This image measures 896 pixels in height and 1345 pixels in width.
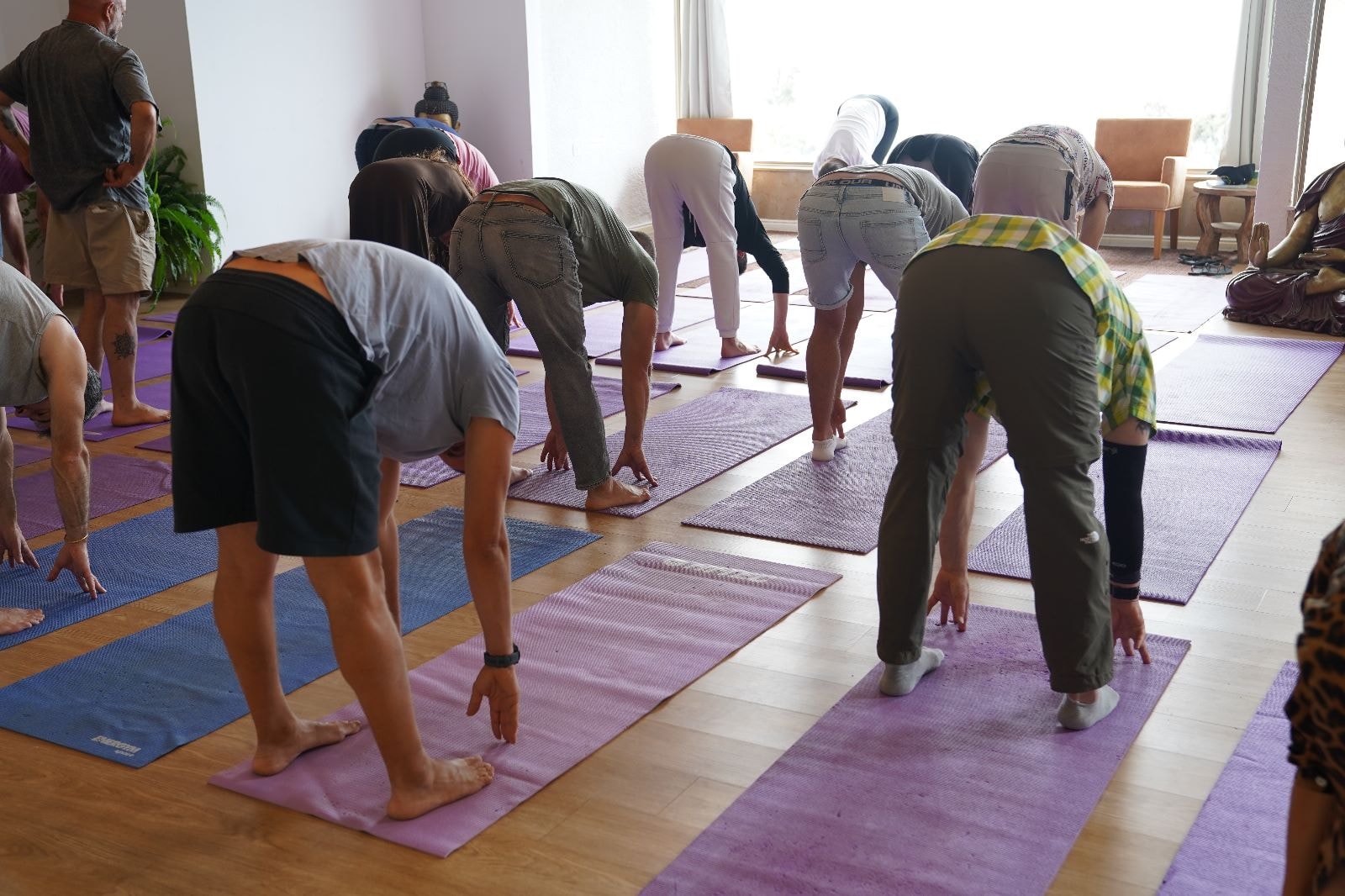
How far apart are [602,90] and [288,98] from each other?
2.52 metres

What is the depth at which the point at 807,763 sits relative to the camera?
1982 millimetres

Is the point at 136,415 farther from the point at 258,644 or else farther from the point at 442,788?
the point at 442,788

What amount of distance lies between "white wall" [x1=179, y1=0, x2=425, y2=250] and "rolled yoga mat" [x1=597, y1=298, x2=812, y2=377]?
272 centimetres

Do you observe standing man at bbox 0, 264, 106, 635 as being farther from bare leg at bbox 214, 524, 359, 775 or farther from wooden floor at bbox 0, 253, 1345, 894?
bare leg at bbox 214, 524, 359, 775

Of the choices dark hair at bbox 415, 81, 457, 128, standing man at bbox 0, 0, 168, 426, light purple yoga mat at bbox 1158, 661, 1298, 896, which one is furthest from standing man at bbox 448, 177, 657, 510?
dark hair at bbox 415, 81, 457, 128

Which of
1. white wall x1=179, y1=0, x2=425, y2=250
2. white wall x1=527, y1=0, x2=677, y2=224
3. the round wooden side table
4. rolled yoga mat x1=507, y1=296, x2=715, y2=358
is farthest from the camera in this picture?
white wall x1=527, y1=0, x2=677, y2=224

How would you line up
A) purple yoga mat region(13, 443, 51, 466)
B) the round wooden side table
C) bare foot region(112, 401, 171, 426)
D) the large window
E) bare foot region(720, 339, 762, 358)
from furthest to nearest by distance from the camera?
the large window
the round wooden side table
bare foot region(720, 339, 762, 358)
bare foot region(112, 401, 171, 426)
purple yoga mat region(13, 443, 51, 466)

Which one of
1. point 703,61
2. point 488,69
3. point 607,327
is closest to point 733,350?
point 607,327

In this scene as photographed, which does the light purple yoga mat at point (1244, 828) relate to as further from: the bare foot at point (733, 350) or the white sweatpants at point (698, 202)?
the bare foot at point (733, 350)

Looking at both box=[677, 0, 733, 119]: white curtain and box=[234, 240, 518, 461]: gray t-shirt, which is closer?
box=[234, 240, 518, 461]: gray t-shirt

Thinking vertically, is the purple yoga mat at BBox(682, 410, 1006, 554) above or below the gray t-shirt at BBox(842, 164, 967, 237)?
below

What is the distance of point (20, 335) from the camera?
256 cm

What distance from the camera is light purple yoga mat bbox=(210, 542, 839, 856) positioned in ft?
6.21

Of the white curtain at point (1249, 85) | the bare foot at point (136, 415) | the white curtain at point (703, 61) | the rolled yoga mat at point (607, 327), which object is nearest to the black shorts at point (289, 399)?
the bare foot at point (136, 415)
